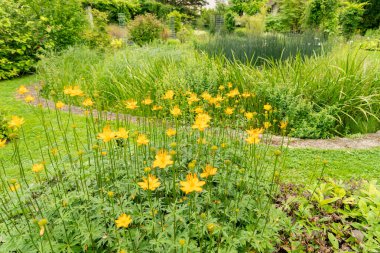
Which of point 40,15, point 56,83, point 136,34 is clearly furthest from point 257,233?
point 136,34

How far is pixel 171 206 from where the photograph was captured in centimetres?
173

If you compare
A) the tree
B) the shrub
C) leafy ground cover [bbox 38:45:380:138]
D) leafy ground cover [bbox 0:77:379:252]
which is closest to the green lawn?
leafy ground cover [bbox 0:77:379:252]

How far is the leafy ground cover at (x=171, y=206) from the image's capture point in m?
1.48

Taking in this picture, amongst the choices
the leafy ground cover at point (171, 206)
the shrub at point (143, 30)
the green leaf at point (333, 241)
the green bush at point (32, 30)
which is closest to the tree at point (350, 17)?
the shrub at point (143, 30)

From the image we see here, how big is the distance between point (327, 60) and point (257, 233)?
12.8 feet

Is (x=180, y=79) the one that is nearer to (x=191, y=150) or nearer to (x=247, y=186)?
(x=191, y=150)

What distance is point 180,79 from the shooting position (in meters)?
4.51

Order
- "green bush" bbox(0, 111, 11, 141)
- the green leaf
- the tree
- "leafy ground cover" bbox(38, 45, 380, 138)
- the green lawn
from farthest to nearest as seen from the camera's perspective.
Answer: the tree → "leafy ground cover" bbox(38, 45, 380, 138) → "green bush" bbox(0, 111, 11, 141) → the green lawn → the green leaf

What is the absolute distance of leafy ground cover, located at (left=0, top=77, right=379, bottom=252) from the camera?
1.48 m

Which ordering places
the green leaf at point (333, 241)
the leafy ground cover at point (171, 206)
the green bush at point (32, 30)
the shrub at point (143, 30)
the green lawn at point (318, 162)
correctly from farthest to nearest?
the shrub at point (143, 30) < the green bush at point (32, 30) < the green lawn at point (318, 162) < the green leaf at point (333, 241) < the leafy ground cover at point (171, 206)

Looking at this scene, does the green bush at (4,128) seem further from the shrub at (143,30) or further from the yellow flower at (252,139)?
the shrub at (143,30)

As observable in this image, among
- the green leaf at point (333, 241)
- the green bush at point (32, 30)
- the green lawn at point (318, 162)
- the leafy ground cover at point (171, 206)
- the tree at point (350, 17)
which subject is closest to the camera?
the leafy ground cover at point (171, 206)

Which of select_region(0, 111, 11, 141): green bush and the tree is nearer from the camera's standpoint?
select_region(0, 111, 11, 141): green bush

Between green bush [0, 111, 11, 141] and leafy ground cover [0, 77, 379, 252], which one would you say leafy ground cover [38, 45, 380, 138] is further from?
leafy ground cover [0, 77, 379, 252]
